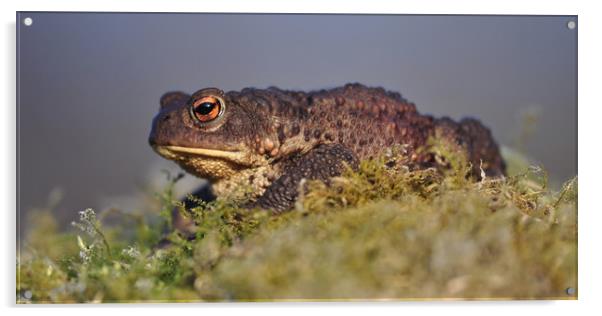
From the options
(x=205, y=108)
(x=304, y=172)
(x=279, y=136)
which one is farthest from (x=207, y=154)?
(x=304, y=172)

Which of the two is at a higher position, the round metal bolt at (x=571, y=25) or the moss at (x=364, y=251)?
the round metal bolt at (x=571, y=25)

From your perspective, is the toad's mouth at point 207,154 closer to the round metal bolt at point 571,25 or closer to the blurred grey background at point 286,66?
the blurred grey background at point 286,66

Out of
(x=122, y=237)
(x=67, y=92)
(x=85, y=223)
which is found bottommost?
(x=122, y=237)

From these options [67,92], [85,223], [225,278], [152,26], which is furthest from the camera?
[67,92]

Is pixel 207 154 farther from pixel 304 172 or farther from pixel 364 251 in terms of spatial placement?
pixel 364 251

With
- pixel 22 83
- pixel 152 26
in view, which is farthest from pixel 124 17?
pixel 22 83

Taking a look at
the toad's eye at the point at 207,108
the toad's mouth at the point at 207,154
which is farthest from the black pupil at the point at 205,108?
the toad's mouth at the point at 207,154

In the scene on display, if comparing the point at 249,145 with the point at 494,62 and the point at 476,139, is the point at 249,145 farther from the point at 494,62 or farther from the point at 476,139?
the point at 494,62
